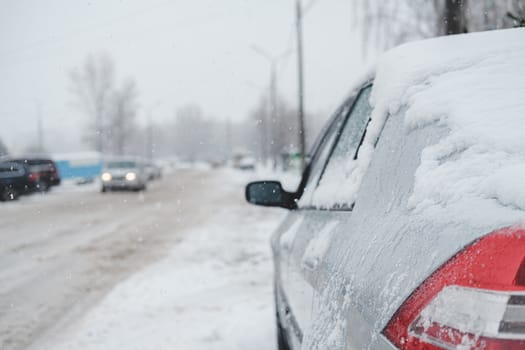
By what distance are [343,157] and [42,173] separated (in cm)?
2246

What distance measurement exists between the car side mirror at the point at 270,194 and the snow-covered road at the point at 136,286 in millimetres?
1269

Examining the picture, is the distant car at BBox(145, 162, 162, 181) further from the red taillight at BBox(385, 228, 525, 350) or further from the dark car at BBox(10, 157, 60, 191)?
the red taillight at BBox(385, 228, 525, 350)

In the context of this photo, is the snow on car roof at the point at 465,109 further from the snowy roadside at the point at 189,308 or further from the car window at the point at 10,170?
the car window at the point at 10,170

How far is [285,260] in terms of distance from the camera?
2.79m

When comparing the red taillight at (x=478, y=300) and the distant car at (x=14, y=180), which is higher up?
the red taillight at (x=478, y=300)

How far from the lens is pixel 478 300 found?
2.98 ft

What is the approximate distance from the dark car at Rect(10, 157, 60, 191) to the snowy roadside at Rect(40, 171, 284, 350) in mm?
15332

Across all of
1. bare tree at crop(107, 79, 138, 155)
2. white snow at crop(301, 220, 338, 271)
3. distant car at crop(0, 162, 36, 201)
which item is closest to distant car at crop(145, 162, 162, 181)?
bare tree at crop(107, 79, 138, 155)

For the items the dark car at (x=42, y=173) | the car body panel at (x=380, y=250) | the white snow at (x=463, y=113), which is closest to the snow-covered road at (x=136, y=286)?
the car body panel at (x=380, y=250)

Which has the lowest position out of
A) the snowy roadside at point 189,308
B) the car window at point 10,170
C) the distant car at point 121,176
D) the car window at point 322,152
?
the distant car at point 121,176

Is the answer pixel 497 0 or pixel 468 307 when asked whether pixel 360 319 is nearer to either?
pixel 468 307

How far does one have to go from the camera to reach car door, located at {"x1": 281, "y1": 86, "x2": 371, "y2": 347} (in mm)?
1907

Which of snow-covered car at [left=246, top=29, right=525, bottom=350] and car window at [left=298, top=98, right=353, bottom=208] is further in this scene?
car window at [left=298, top=98, right=353, bottom=208]

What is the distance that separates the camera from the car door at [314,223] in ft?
6.26
